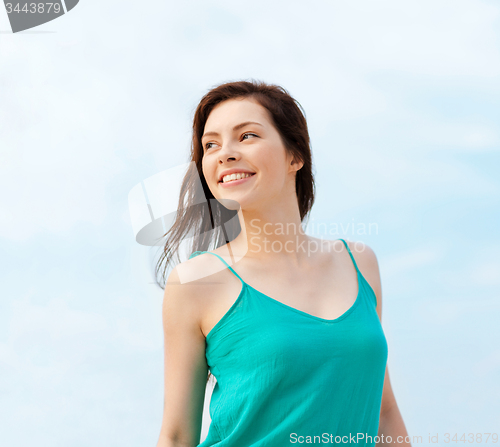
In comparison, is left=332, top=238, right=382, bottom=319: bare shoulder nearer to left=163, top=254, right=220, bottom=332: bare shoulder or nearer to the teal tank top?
the teal tank top

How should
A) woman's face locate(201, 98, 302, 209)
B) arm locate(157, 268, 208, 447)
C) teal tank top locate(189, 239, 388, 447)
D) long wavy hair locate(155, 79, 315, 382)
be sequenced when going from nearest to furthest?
1. teal tank top locate(189, 239, 388, 447)
2. arm locate(157, 268, 208, 447)
3. woman's face locate(201, 98, 302, 209)
4. long wavy hair locate(155, 79, 315, 382)

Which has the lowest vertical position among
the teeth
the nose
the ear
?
the ear

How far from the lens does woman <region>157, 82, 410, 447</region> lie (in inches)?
62.7

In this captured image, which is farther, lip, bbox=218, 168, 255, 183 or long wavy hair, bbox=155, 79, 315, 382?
long wavy hair, bbox=155, 79, 315, 382

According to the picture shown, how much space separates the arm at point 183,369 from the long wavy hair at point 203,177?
35 cm

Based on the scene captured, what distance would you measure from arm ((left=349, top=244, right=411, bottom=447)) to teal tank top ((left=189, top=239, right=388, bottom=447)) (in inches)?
11.3

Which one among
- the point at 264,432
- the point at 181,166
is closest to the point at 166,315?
the point at 264,432

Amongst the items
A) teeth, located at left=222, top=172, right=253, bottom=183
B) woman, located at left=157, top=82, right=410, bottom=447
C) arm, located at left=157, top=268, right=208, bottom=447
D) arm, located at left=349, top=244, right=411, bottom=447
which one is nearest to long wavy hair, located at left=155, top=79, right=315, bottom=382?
woman, located at left=157, top=82, right=410, bottom=447

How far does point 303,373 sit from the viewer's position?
1.59 meters

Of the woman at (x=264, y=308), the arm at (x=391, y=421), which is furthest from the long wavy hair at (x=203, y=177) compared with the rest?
the arm at (x=391, y=421)

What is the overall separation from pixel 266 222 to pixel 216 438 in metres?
0.87

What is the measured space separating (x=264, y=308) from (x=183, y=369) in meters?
0.39

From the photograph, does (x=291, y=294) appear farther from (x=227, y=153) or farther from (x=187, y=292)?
(x=227, y=153)

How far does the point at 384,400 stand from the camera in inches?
79.5
